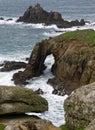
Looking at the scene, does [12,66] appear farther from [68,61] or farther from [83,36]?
[68,61]

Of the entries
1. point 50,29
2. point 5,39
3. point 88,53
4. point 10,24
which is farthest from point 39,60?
Result: point 10,24

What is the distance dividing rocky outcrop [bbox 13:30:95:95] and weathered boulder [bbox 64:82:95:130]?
26.0 m

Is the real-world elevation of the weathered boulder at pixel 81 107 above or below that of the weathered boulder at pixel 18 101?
above

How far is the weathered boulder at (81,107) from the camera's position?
20234mm

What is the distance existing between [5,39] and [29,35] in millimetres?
7379

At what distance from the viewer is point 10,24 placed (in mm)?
121500

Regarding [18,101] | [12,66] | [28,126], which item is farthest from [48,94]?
[28,126]

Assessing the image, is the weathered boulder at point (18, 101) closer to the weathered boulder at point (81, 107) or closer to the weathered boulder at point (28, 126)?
the weathered boulder at point (81, 107)

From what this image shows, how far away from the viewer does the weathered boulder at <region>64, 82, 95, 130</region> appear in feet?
66.4

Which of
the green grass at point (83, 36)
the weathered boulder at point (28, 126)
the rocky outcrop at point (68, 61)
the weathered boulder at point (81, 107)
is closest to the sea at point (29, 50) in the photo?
the rocky outcrop at point (68, 61)

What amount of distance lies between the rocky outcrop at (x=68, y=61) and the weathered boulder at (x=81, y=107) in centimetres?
2602

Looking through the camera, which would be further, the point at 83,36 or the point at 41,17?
the point at 41,17

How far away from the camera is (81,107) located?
20.6 metres

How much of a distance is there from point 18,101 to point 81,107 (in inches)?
296
